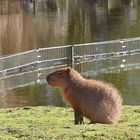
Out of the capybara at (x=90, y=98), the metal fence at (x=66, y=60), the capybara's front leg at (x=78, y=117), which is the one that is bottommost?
the metal fence at (x=66, y=60)

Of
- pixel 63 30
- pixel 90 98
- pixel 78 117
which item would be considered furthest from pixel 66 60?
pixel 90 98

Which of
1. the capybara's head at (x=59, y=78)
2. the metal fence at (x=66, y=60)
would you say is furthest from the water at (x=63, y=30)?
the capybara's head at (x=59, y=78)

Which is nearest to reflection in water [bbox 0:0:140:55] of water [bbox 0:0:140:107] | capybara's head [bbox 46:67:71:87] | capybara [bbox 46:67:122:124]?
water [bbox 0:0:140:107]

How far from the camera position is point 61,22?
63.5 m

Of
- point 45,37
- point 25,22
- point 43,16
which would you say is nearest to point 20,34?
point 45,37

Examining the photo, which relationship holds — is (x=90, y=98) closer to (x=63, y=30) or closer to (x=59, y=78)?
(x=59, y=78)

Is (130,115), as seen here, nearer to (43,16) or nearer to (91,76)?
(91,76)

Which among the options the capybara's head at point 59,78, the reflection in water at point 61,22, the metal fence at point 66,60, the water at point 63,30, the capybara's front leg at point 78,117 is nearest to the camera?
the capybara's front leg at point 78,117

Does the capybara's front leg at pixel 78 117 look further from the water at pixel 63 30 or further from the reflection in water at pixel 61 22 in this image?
the reflection in water at pixel 61 22

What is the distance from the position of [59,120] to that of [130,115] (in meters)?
1.45

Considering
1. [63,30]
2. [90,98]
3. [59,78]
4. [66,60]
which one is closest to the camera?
[90,98]

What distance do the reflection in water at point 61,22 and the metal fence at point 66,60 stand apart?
6946 millimetres

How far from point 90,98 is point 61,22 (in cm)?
5340

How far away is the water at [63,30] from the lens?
25.0 m
